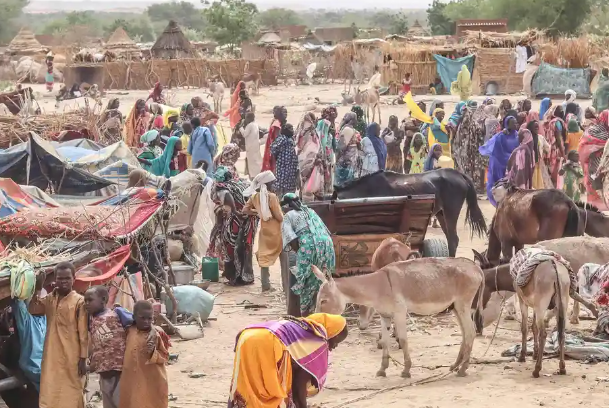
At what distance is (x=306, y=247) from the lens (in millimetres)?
9805

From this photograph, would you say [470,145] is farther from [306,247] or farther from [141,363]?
[141,363]

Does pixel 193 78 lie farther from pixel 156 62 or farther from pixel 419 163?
pixel 419 163

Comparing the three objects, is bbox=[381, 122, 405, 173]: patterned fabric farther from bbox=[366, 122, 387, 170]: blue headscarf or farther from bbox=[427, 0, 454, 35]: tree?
bbox=[427, 0, 454, 35]: tree

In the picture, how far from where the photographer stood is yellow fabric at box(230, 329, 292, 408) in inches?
261

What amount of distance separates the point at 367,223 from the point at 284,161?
3488 millimetres

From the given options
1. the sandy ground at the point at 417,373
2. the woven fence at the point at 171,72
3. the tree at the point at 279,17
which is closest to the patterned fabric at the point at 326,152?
the sandy ground at the point at 417,373

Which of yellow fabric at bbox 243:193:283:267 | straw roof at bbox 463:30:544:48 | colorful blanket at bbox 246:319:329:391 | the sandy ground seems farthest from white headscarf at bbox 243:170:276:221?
straw roof at bbox 463:30:544:48

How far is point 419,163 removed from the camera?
17.0m

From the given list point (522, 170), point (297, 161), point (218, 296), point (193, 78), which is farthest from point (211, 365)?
point (193, 78)

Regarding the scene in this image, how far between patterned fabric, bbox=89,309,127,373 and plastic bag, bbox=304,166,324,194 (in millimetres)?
7986

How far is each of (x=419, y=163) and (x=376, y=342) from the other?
7.11 metres

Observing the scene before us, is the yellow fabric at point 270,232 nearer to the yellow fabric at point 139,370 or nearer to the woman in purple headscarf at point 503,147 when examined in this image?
the yellow fabric at point 139,370

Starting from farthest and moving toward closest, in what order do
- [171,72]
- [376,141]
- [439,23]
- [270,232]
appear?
[439,23], [171,72], [376,141], [270,232]

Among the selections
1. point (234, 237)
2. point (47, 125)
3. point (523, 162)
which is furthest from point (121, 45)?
point (234, 237)
